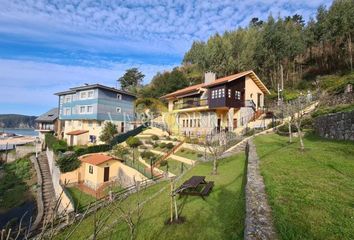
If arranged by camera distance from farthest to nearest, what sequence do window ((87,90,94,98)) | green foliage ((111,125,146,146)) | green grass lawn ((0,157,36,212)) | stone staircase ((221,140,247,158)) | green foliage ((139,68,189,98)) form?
1. green foliage ((139,68,189,98))
2. window ((87,90,94,98))
3. green foliage ((111,125,146,146))
4. green grass lawn ((0,157,36,212))
5. stone staircase ((221,140,247,158))

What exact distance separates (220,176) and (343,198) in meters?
8.75

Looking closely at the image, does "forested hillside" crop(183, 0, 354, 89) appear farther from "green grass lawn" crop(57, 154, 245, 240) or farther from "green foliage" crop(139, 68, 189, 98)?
"green grass lawn" crop(57, 154, 245, 240)

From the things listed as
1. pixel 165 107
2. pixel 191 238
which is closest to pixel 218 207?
pixel 191 238

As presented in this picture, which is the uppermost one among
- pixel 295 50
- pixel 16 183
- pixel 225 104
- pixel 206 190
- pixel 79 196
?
pixel 295 50

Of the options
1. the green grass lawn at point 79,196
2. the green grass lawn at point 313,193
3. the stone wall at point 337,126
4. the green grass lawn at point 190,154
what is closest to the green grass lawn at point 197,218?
the green grass lawn at point 313,193

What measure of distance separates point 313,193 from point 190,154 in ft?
68.8

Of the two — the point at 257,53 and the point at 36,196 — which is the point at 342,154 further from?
the point at 257,53

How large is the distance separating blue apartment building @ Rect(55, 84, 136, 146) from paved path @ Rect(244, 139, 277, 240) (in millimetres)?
40262

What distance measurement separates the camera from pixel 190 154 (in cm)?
2888

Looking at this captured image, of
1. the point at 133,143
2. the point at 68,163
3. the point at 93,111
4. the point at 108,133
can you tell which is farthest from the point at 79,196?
the point at 93,111

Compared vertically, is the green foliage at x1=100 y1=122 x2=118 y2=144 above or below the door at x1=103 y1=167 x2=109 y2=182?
above

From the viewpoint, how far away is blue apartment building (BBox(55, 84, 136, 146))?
4741 centimetres

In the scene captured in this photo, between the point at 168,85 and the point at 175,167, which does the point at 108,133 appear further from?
the point at 168,85

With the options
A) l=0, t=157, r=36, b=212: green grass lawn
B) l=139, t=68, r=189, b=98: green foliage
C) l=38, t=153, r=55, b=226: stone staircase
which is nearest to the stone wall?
l=38, t=153, r=55, b=226: stone staircase
